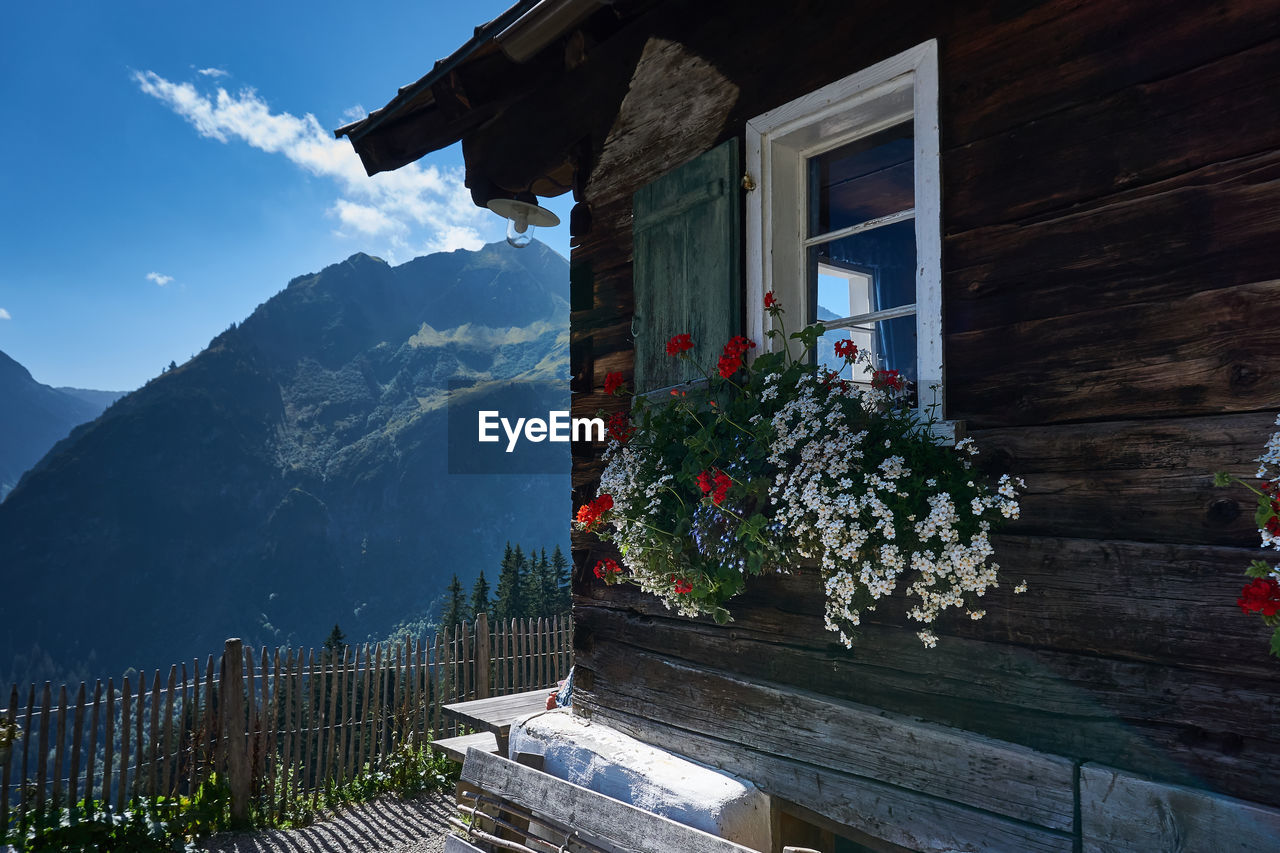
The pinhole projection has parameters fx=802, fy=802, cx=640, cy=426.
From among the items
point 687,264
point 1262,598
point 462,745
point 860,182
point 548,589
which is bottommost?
point 548,589

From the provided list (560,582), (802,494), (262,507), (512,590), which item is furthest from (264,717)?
(262,507)

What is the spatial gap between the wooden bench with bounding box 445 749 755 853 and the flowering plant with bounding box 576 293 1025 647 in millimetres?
757

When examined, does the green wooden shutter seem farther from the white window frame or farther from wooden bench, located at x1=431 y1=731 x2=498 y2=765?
wooden bench, located at x1=431 y1=731 x2=498 y2=765

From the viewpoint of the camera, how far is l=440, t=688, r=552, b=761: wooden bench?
5.62 metres

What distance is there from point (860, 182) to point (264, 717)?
727 centimetres

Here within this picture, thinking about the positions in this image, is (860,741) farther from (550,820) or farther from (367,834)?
(367,834)

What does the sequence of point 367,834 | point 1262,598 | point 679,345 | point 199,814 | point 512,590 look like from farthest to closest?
point 512,590
point 367,834
point 199,814
point 679,345
point 1262,598

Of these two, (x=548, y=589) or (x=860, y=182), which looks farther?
(x=548, y=589)

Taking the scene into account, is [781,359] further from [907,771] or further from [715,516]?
[907,771]

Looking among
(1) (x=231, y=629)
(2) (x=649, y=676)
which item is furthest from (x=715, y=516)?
(1) (x=231, y=629)

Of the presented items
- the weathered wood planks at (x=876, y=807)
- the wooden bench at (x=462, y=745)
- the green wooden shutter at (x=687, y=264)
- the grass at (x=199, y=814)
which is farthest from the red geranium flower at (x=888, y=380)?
the grass at (x=199, y=814)

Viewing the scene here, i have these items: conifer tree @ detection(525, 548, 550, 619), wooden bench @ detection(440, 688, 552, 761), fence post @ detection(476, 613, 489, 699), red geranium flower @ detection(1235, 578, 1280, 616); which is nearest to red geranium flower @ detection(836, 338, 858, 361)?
red geranium flower @ detection(1235, 578, 1280, 616)

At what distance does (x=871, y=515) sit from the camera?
7.27 ft

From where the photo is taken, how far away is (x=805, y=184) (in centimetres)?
322
